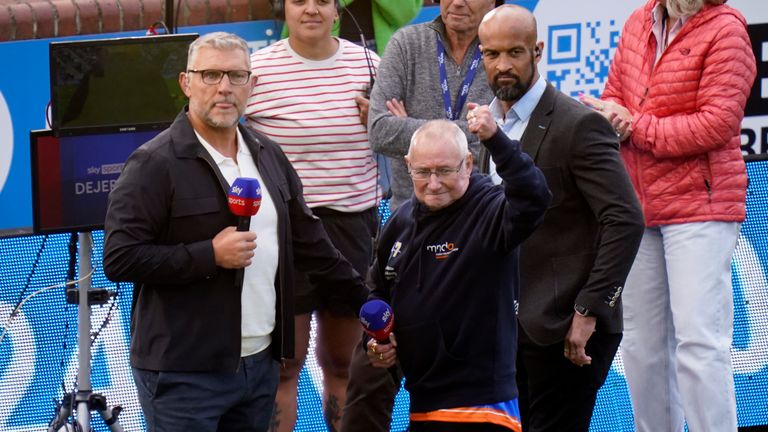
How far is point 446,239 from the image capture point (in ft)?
15.1

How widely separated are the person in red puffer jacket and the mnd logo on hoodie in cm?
141

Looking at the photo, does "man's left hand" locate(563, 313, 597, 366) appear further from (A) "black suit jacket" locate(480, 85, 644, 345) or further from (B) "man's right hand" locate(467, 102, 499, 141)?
(B) "man's right hand" locate(467, 102, 499, 141)

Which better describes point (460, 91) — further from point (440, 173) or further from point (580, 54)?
point (580, 54)

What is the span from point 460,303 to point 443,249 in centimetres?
19

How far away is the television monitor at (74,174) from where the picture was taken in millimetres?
5516

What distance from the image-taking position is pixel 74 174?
18.2ft

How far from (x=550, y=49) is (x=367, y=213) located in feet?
6.59

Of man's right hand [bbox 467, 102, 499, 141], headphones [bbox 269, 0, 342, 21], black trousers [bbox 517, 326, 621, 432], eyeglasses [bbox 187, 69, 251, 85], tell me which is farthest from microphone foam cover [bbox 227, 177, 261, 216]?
headphones [bbox 269, 0, 342, 21]

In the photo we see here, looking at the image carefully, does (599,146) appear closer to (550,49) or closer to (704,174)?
(704,174)

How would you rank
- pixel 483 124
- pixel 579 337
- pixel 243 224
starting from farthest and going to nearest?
pixel 579 337 → pixel 243 224 → pixel 483 124

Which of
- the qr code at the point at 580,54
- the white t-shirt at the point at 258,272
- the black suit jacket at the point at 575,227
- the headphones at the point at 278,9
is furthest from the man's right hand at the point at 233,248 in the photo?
the qr code at the point at 580,54

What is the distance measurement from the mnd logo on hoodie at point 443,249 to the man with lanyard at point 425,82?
1044mm

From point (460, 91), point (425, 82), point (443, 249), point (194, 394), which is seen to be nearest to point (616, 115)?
point (460, 91)

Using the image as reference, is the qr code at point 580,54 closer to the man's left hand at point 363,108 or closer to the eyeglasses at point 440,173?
the man's left hand at point 363,108
